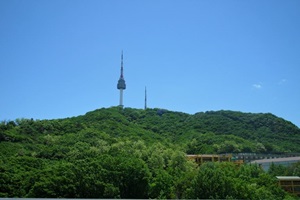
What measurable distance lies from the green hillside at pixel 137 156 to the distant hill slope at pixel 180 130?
23 cm

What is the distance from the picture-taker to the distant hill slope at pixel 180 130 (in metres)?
64.2

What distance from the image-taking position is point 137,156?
44875 millimetres

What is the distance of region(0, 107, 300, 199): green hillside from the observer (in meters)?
27.3

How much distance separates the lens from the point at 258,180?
3394 cm

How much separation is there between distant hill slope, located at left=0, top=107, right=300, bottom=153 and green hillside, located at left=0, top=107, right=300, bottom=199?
23 centimetres

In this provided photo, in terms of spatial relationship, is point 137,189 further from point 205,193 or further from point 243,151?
point 243,151

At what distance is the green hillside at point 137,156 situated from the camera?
27328 millimetres

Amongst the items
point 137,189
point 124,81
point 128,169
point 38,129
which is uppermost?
point 124,81

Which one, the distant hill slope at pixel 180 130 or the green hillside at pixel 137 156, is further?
the distant hill slope at pixel 180 130

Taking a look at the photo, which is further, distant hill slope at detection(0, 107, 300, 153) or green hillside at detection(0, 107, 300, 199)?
distant hill slope at detection(0, 107, 300, 153)

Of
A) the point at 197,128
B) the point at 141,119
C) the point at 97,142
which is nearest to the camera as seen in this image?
the point at 97,142

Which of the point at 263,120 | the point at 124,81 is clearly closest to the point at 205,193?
the point at 263,120

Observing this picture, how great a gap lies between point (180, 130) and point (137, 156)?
4954cm

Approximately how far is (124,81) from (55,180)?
97727 mm
